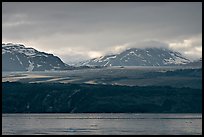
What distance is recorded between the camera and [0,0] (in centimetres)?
3228

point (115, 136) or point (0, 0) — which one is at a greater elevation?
point (0, 0)

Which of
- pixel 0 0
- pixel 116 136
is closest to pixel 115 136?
pixel 116 136

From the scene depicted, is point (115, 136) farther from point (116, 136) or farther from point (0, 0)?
point (0, 0)

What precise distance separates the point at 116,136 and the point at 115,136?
0.16 metres

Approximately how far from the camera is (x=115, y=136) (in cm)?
8444

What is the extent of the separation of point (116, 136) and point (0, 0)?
2149 inches

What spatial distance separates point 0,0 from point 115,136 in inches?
2151

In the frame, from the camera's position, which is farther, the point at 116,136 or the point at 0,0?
the point at 116,136

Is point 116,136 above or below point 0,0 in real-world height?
below

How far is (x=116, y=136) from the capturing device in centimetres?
8438

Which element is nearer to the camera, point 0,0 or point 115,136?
point 0,0
